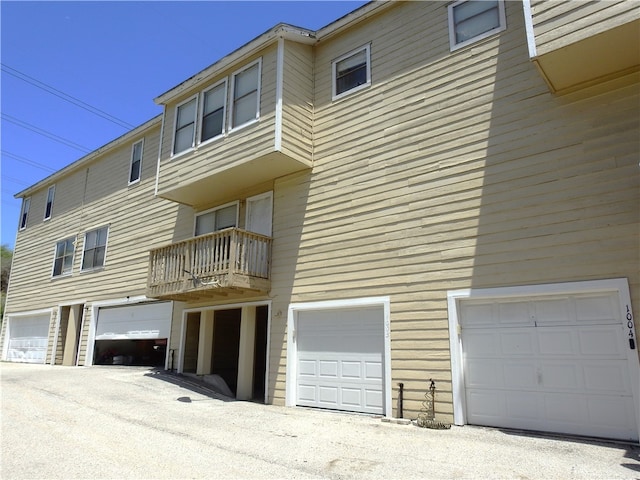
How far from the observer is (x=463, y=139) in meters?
8.15

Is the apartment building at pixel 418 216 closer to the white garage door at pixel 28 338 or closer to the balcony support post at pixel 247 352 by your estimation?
the balcony support post at pixel 247 352

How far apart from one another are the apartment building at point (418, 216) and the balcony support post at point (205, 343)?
0.05m

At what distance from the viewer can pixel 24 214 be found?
21.0 m

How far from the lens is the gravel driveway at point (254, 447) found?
482 centimetres

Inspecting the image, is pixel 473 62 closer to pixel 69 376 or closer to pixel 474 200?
pixel 474 200

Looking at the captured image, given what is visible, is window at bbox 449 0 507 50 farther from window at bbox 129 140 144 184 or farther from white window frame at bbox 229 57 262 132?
window at bbox 129 140 144 184

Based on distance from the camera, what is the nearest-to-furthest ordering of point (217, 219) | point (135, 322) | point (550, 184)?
1. point (550, 184)
2. point (217, 219)
3. point (135, 322)

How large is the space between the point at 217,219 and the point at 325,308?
449 cm

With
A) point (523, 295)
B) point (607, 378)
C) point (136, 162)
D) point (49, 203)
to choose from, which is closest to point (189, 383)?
point (523, 295)

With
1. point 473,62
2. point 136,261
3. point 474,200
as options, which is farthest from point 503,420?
point 136,261

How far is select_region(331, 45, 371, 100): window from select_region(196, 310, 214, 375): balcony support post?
20.9 ft

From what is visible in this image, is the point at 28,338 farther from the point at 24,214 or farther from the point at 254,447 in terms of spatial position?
the point at 254,447

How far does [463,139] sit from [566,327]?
355 cm

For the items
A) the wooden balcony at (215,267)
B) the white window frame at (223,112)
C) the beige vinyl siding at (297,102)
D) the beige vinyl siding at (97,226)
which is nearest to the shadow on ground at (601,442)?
the wooden balcony at (215,267)
